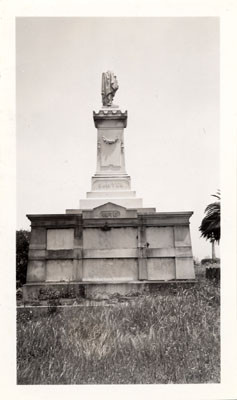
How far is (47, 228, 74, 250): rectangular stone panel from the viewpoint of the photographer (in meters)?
13.1

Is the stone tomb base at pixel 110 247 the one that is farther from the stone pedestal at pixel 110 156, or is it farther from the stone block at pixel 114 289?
the stone pedestal at pixel 110 156

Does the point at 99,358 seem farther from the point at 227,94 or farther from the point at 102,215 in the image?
the point at 102,215

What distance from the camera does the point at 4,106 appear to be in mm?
8031

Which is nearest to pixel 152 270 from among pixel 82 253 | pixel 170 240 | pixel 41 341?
pixel 170 240

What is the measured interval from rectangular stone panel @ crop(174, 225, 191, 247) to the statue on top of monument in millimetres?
4519

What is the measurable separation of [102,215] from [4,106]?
225 inches

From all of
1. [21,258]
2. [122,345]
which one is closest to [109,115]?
[21,258]

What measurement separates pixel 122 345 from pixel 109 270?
4977mm

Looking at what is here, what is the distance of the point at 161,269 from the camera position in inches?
511

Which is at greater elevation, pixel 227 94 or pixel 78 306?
pixel 227 94

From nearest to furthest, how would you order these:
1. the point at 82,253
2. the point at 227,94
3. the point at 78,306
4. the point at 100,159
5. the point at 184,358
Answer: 1. the point at 184,358
2. the point at 227,94
3. the point at 78,306
4. the point at 82,253
5. the point at 100,159

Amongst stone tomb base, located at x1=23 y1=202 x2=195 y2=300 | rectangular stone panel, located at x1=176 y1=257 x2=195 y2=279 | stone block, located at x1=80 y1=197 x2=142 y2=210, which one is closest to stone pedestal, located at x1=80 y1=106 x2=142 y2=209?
stone block, located at x1=80 y1=197 x2=142 y2=210

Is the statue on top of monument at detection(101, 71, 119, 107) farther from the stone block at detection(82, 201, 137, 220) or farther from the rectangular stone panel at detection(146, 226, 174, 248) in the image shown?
the rectangular stone panel at detection(146, 226, 174, 248)
